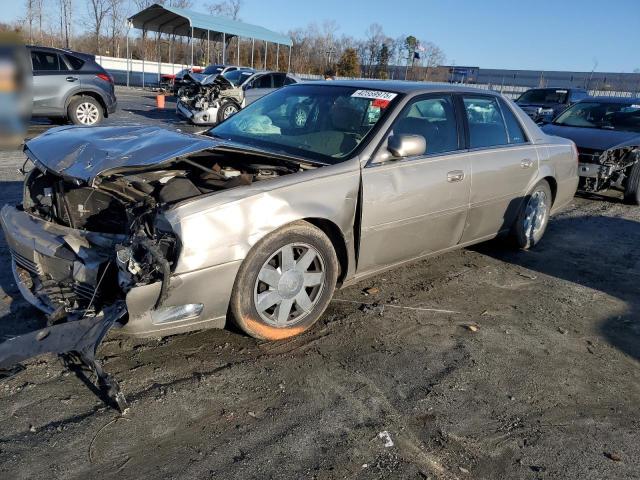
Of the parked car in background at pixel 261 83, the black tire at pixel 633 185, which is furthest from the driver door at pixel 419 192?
the parked car in background at pixel 261 83

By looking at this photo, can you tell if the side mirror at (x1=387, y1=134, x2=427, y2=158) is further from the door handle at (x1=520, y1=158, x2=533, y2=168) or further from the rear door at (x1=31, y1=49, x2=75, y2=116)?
the rear door at (x1=31, y1=49, x2=75, y2=116)

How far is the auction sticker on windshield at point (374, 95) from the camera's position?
4066mm

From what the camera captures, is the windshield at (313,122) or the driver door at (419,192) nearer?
the driver door at (419,192)

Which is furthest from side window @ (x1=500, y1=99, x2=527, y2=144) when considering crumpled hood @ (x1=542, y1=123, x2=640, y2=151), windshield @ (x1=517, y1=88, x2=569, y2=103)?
windshield @ (x1=517, y1=88, x2=569, y2=103)

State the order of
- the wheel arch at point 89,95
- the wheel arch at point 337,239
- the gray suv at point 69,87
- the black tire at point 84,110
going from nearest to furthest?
the wheel arch at point 337,239 < the gray suv at point 69,87 < the wheel arch at point 89,95 < the black tire at point 84,110

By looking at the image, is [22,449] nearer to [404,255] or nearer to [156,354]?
[156,354]

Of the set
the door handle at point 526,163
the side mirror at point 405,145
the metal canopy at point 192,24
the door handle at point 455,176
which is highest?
the metal canopy at point 192,24

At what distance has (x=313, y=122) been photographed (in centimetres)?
417

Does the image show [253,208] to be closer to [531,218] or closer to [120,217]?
[120,217]

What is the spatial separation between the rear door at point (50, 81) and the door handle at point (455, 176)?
9629 mm

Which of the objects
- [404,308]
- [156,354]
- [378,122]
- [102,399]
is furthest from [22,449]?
[378,122]

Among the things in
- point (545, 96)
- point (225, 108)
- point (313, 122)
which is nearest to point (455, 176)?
point (313, 122)

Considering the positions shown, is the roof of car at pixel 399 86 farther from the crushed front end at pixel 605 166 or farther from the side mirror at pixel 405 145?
the crushed front end at pixel 605 166

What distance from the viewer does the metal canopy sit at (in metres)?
25.4
